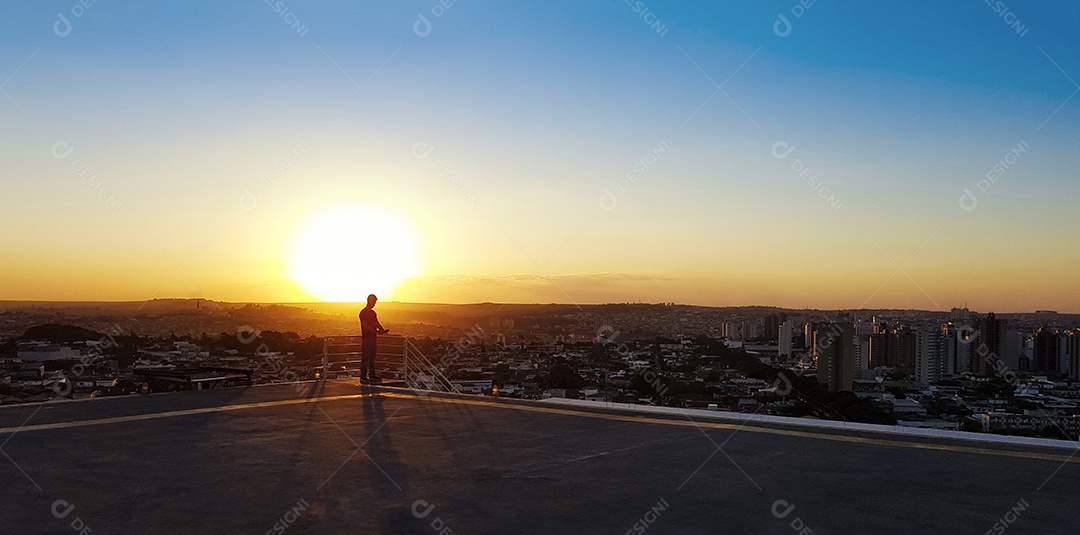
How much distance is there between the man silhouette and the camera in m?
15.1

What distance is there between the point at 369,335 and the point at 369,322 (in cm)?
30

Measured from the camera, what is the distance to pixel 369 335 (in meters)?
15.3

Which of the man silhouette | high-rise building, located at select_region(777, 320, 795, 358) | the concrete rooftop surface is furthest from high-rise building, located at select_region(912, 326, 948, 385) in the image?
the concrete rooftop surface

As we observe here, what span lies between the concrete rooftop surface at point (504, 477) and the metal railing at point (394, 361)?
13.0 feet

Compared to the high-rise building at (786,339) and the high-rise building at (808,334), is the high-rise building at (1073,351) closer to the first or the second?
the high-rise building at (808,334)

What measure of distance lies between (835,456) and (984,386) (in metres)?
14.6

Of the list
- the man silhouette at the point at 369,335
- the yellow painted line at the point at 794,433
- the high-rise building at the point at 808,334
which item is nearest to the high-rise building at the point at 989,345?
the high-rise building at the point at 808,334

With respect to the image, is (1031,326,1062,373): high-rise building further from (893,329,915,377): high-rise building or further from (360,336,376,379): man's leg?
(360,336,376,379): man's leg

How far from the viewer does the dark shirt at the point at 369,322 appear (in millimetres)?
15008

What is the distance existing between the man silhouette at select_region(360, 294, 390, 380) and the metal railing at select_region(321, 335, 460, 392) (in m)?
0.20

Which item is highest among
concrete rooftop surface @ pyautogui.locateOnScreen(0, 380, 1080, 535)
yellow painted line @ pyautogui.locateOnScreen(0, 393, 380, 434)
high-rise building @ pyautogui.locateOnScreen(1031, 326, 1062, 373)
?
high-rise building @ pyautogui.locateOnScreen(1031, 326, 1062, 373)

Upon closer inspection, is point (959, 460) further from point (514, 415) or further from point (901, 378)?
point (901, 378)

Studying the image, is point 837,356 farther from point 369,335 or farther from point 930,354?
point 369,335

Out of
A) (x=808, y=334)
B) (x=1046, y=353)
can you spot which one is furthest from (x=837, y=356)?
(x=1046, y=353)
